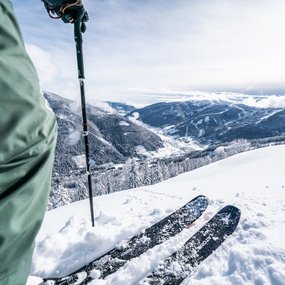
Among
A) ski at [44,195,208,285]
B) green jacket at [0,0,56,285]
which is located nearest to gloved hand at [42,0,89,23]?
green jacket at [0,0,56,285]

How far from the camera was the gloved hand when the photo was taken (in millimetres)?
3805

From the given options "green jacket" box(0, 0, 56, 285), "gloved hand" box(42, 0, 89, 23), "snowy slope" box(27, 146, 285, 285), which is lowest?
"snowy slope" box(27, 146, 285, 285)

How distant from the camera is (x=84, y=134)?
689 centimetres

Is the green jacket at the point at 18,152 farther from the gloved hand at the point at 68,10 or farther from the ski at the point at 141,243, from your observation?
the ski at the point at 141,243

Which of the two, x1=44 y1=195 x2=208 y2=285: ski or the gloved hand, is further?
x1=44 y1=195 x2=208 y2=285: ski

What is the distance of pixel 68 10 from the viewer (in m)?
4.55

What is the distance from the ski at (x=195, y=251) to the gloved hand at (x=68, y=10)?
452cm

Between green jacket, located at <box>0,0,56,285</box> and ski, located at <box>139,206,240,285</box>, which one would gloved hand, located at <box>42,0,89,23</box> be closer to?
green jacket, located at <box>0,0,56,285</box>

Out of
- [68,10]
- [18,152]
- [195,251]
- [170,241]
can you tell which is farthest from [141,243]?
[18,152]

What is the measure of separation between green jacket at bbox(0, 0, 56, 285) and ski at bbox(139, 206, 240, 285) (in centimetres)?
432

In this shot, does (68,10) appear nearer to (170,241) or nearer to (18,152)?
(18,152)

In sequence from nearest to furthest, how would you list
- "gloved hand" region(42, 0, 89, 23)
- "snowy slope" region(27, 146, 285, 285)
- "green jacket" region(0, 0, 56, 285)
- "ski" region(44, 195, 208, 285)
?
"green jacket" region(0, 0, 56, 285)
"gloved hand" region(42, 0, 89, 23)
"snowy slope" region(27, 146, 285, 285)
"ski" region(44, 195, 208, 285)

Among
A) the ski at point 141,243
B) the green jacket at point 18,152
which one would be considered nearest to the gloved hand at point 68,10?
the green jacket at point 18,152

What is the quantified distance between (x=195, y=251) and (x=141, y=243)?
1183mm
